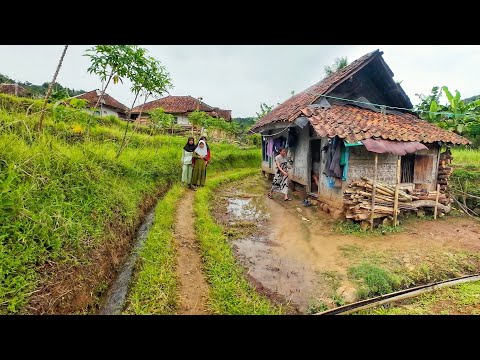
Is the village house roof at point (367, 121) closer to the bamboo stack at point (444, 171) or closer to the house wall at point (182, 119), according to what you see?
the bamboo stack at point (444, 171)

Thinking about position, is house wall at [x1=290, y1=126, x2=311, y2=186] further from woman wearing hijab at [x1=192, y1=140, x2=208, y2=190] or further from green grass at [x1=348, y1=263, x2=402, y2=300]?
Result: green grass at [x1=348, y1=263, x2=402, y2=300]

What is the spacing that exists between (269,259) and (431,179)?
24.1ft

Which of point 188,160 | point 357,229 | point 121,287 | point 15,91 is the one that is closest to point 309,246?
point 357,229

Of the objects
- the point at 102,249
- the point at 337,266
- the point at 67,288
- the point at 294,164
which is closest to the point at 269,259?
the point at 337,266

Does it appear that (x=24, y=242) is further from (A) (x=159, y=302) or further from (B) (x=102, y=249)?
(A) (x=159, y=302)

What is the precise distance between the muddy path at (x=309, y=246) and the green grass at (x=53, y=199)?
2.58 metres

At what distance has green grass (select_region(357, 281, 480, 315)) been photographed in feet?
12.7

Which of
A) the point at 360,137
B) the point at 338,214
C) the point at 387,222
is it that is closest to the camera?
the point at 360,137

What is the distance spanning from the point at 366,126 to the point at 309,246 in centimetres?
408

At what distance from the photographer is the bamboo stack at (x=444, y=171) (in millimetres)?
9320

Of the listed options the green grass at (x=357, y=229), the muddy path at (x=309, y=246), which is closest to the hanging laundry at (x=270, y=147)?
the muddy path at (x=309, y=246)

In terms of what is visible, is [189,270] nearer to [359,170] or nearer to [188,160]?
[359,170]

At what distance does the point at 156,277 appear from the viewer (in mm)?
4066

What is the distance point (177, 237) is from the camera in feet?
18.8
